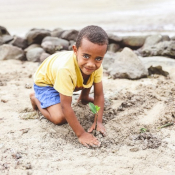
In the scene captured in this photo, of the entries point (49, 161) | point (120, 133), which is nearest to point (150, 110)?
point (120, 133)

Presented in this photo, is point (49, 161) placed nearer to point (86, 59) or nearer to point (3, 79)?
point (86, 59)

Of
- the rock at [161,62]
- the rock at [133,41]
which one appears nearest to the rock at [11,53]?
the rock at [133,41]

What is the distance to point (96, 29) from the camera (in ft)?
7.38

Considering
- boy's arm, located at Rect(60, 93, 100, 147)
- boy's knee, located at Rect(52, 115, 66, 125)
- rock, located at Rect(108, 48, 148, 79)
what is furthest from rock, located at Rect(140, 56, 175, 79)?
boy's arm, located at Rect(60, 93, 100, 147)

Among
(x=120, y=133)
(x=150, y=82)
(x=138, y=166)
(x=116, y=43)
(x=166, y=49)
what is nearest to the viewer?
(x=138, y=166)

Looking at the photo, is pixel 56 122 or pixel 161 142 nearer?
pixel 161 142

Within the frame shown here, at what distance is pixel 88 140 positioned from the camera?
2.33 meters

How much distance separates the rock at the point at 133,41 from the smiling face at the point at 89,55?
3988 millimetres

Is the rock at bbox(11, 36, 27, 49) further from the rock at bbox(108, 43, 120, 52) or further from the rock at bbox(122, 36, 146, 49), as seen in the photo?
the rock at bbox(122, 36, 146, 49)

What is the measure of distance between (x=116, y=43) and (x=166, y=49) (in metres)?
1.44

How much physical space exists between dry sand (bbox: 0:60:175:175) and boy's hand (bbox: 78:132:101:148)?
0.05 m

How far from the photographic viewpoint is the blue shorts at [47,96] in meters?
2.76

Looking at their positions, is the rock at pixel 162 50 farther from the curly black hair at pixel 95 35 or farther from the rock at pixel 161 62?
the curly black hair at pixel 95 35

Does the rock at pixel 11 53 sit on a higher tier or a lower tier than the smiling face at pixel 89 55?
lower
